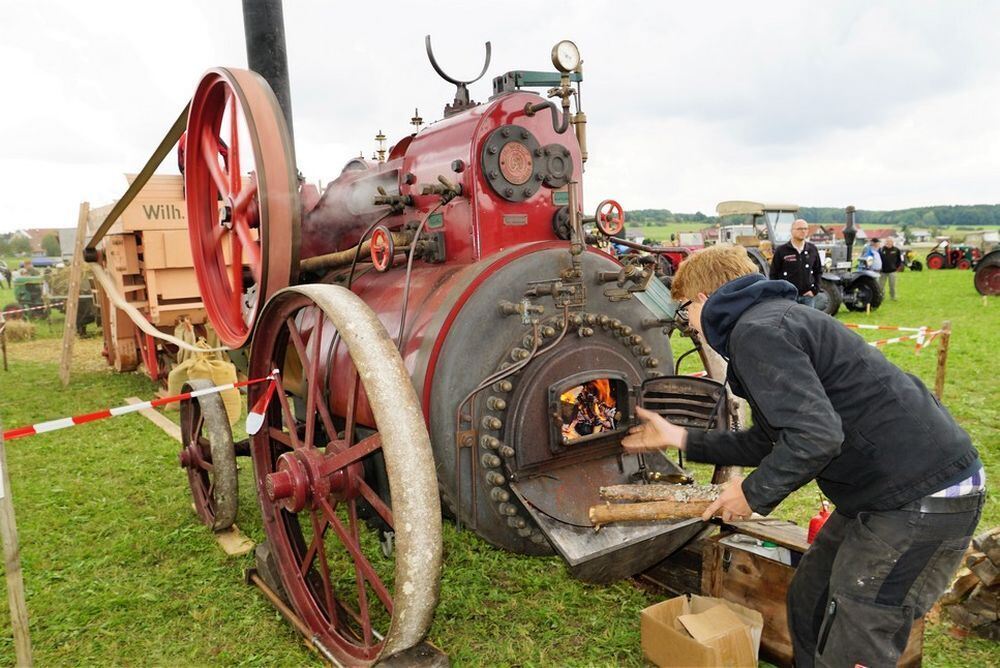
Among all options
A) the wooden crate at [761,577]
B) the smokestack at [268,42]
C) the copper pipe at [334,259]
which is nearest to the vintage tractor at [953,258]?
the smokestack at [268,42]

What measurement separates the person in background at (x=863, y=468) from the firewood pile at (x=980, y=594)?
1.04 meters

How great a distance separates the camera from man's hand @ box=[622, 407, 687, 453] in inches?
94.8

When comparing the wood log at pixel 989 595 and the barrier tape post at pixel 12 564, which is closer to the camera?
the barrier tape post at pixel 12 564

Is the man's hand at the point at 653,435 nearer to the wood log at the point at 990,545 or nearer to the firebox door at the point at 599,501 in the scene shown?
the firebox door at the point at 599,501

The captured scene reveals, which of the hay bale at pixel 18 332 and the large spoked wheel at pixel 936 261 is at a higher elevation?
the large spoked wheel at pixel 936 261

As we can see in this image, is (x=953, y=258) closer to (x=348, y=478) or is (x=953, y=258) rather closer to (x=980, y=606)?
(x=980, y=606)

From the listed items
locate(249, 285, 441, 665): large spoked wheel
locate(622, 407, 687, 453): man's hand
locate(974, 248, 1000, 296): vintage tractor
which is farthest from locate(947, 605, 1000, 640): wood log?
locate(974, 248, 1000, 296): vintage tractor

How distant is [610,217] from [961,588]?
211 centimetres

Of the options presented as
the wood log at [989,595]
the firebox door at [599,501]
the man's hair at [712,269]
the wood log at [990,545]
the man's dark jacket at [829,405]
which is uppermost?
the man's hair at [712,269]

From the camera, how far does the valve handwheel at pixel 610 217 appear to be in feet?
10.6

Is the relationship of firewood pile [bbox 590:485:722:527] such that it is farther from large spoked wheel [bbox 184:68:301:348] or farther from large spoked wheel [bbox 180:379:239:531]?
large spoked wheel [bbox 180:379:239:531]

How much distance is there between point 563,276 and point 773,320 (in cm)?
121

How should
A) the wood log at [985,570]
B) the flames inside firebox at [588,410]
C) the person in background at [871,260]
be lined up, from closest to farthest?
the wood log at [985,570] < the flames inside firebox at [588,410] < the person in background at [871,260]

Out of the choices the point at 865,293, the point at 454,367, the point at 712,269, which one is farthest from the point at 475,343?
the point at 865,293
